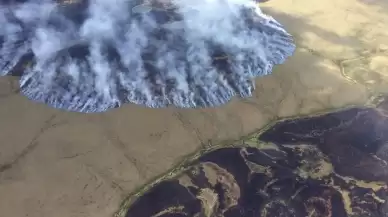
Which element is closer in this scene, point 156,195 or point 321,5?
point 156,195

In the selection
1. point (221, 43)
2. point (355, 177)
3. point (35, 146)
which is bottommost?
point (355, 177)

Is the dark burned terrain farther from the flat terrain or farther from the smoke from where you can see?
the smoke

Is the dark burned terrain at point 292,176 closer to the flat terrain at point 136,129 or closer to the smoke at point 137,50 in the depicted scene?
the flat terrain at point 136,129

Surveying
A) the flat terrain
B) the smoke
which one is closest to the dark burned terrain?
the flat terrain

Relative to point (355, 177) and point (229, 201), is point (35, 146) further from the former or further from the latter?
point (355, 177)

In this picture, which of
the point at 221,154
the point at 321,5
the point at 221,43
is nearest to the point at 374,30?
the point at 321,5

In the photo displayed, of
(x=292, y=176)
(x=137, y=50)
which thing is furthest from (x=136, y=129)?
(x=292, y=176)

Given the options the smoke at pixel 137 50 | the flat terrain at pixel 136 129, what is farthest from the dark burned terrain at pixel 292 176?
the smoke at pixel 137 50
